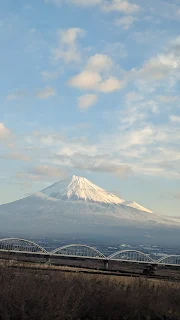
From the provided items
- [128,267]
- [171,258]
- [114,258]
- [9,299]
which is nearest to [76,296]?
[9,299]

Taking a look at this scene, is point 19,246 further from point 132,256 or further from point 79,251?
point 132,256

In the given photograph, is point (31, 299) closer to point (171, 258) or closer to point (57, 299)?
point (57, 299)

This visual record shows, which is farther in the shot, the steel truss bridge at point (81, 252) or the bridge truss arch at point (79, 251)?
the bridge truss arch at point (79, 251)

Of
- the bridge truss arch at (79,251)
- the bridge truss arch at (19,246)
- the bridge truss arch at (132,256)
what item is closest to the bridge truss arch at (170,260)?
the bridge truss arch at (132,256)

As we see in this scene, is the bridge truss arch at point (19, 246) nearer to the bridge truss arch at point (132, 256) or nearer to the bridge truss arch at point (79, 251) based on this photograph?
the bridge truss arch at point (79, 251)

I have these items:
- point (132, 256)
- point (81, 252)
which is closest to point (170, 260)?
point (132, 256)
